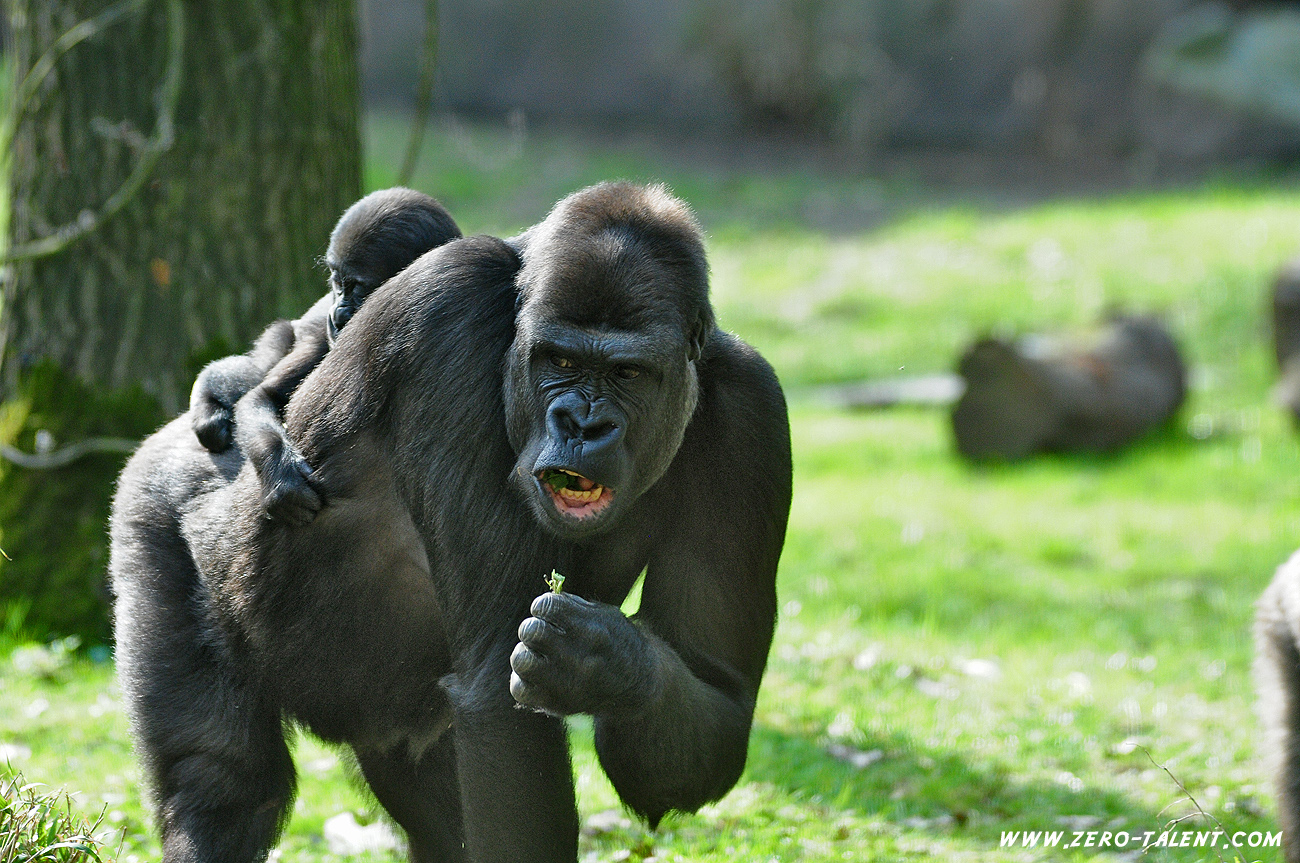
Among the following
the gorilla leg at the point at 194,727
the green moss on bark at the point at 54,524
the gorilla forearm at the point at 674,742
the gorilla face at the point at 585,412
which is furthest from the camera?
the green moss on bark at the point at 54,524

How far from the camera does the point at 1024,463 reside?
10625 millimetres

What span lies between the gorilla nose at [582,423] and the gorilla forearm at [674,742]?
54 cm

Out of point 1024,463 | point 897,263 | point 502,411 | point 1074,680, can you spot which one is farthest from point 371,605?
point 897,263

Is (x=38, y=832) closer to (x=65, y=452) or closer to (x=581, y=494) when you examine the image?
(x=581, y=494)

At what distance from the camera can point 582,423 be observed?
3.24 m

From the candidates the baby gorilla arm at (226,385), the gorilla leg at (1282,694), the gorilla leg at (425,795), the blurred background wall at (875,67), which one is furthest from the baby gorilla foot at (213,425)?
the blurred background wall at (875,67)

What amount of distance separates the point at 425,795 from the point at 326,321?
1.50 metres

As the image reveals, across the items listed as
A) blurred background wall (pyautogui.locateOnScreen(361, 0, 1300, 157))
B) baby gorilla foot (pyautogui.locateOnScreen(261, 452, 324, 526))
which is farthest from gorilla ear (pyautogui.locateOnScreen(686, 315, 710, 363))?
blurred background wall (pyautogui.locateOnScreen(361, 0, 1300, 157))

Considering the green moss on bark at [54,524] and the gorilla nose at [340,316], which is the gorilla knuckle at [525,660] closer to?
the gorilla nose at [340,316]

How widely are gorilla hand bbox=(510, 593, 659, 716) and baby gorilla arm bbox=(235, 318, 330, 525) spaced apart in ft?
2.59

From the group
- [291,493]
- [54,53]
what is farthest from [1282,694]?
[54,53]

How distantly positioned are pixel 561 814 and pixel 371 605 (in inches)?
32.1

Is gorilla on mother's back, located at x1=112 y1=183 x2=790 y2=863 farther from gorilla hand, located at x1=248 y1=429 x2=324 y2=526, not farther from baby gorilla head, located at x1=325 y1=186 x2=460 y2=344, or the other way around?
baby gorilla head, located at x1=325 y1=186 x2=460 y2=344

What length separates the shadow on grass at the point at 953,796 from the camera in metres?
4.79
